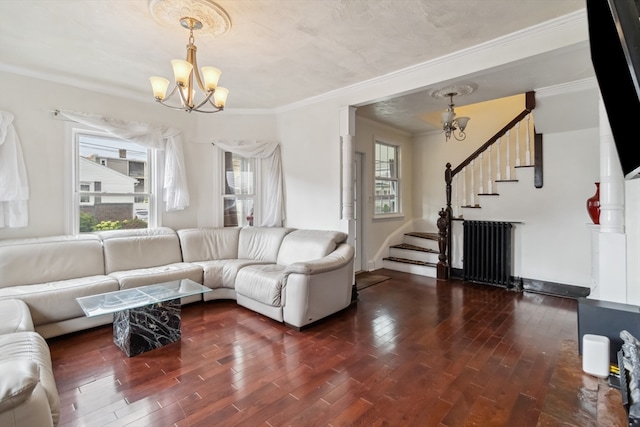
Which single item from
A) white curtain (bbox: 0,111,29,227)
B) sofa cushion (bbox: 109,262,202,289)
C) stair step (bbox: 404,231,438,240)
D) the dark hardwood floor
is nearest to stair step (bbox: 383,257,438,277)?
stair step (bbox: 404,231,438,240)

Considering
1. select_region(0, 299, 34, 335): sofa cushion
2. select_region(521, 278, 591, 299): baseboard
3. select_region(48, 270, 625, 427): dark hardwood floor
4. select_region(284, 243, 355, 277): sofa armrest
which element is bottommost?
select_region(48, 270, 625, 427): dark hardwood floor

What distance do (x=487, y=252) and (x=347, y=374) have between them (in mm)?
3353

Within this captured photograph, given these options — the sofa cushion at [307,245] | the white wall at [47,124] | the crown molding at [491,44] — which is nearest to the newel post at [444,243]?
the sofa cushion at [307,245]

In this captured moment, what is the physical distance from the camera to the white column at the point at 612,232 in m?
2.03

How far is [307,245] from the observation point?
12.4ft

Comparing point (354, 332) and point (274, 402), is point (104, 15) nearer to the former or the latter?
point (274, 402)

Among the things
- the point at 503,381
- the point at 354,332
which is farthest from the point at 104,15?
the point at 503,381

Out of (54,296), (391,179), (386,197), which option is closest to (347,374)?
(54,296)

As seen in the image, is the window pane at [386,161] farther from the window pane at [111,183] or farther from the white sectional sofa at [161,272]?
the window pane at [111,183]

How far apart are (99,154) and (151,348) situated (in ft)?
8.84

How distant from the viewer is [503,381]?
2.07 metres

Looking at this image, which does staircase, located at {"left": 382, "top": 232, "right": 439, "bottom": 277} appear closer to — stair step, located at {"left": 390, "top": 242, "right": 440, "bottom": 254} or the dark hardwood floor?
stair step, located at {"left": 390, "top": 242, "right": 440, "bottom": 254}

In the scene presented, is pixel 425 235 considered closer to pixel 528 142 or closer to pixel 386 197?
pixel 386 197

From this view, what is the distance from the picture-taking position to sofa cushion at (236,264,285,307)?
119 inches
